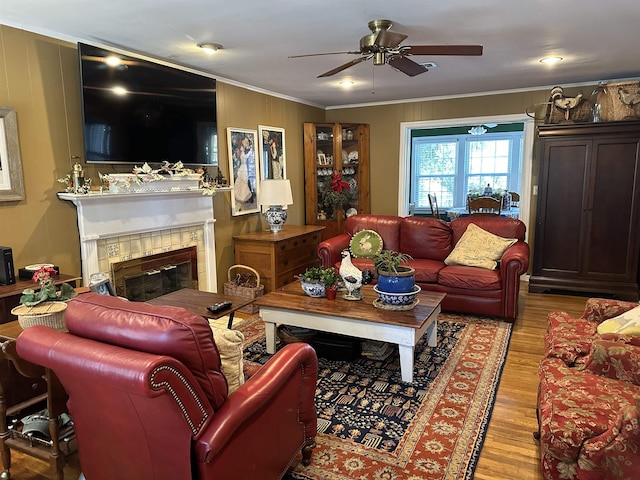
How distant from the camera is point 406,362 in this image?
292 cm

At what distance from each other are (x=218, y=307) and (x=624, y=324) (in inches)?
90.3

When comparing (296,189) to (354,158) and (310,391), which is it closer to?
(354,158)

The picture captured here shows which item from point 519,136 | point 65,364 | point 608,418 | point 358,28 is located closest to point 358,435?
point 608,418

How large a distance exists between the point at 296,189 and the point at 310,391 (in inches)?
169

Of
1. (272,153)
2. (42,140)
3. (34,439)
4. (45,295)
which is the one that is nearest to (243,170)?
(272,153)

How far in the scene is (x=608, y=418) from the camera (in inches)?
66.4

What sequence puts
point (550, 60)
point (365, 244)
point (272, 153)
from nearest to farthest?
point (550, 60), point (365, 244), point (272, 153)

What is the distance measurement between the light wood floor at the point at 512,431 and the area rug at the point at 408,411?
2.3 inches

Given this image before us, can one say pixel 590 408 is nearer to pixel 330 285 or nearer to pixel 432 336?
pixel 432 336

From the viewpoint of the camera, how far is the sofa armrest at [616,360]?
195 cm

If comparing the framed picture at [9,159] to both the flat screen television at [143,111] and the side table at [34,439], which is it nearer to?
the flat screen television at [143,111]

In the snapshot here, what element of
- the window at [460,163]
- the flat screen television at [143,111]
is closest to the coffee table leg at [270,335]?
the flat screen television at [143,111]

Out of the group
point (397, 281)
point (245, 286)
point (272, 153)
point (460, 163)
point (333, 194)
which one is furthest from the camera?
point (460, 163)

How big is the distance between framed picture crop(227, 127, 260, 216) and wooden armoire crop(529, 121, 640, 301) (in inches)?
130
